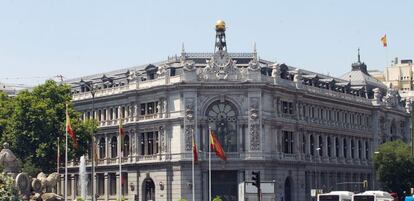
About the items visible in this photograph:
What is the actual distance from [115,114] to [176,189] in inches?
676

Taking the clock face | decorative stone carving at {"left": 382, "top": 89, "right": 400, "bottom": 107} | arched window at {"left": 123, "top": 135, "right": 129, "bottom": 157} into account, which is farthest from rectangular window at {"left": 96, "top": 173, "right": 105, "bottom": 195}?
decorative stone carving at {"left": 382, "top": 89, "right": 400, "bottom": 107}

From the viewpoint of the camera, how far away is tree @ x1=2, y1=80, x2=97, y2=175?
388ft

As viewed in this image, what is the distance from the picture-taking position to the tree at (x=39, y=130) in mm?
118312

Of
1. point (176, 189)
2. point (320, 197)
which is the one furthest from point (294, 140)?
point (320, 197)

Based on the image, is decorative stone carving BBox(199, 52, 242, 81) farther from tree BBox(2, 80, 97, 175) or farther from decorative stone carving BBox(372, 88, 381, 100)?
decorative stone carving BBox(372, 88, 381, 100)

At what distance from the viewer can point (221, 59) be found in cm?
11950

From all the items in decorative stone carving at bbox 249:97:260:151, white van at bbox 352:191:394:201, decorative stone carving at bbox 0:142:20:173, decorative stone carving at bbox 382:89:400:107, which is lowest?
white van at bbox 352:191:394:201

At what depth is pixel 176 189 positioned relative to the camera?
388 ft

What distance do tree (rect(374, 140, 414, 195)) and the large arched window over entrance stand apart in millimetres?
23281

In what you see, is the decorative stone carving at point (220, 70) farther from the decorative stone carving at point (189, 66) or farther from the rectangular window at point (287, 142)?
the rectangular window at point (287, 142)

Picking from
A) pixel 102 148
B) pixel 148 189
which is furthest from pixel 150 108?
pixel 102 148

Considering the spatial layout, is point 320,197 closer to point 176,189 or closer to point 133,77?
point 176,189

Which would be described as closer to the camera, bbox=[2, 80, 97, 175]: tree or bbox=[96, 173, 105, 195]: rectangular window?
bbox=[2, 80, 97, 175]: tree

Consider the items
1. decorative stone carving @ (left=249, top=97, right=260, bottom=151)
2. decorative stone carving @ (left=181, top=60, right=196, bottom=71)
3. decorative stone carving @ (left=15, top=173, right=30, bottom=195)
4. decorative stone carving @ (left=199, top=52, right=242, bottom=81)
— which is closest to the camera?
decorative stone carving @ (left=15, top=173, right=30, bottom=195)
